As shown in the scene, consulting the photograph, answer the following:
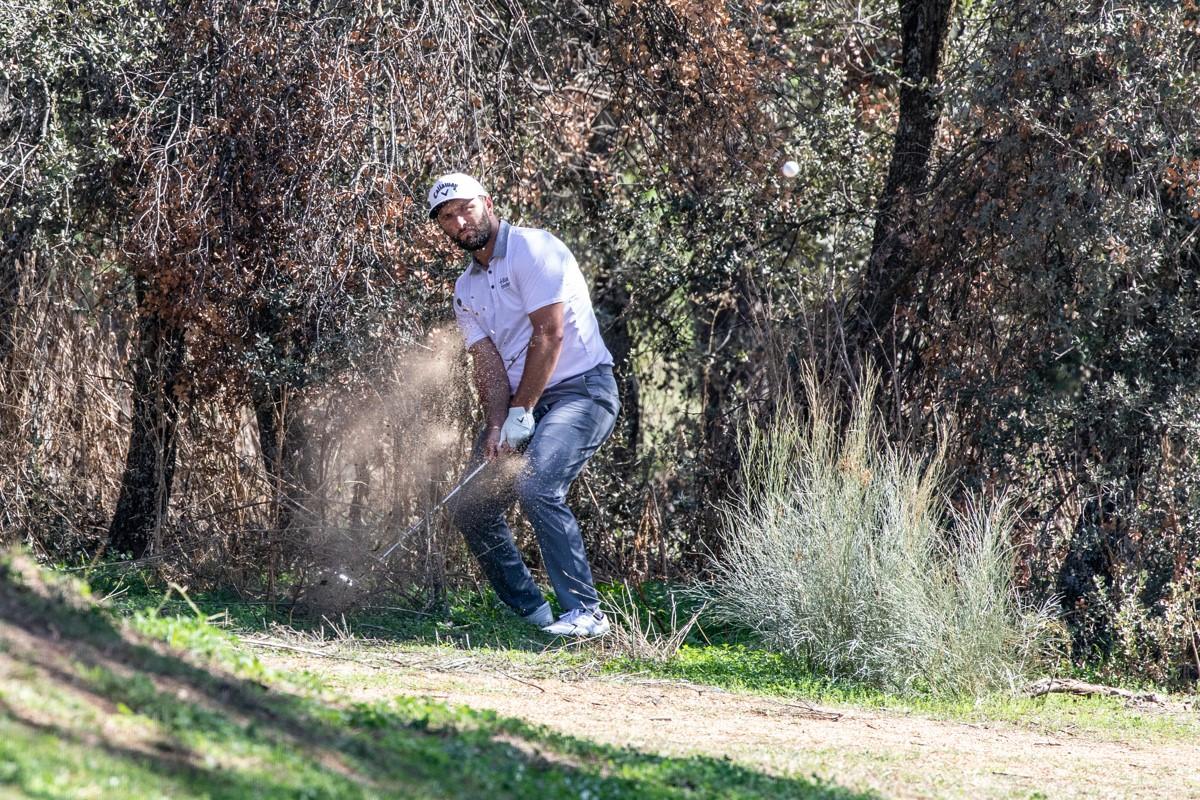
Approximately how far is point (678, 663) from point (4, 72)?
4647 millimetres

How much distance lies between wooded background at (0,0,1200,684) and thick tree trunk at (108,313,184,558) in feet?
0.09

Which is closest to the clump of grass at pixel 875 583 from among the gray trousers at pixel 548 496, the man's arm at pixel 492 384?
the gray trousers at pixel 548 496

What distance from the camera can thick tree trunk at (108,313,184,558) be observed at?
7.94 m

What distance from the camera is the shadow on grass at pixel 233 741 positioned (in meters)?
3.29

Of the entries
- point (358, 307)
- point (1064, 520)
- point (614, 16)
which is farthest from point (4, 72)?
point (1064, 520)

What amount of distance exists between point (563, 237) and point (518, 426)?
120 inches

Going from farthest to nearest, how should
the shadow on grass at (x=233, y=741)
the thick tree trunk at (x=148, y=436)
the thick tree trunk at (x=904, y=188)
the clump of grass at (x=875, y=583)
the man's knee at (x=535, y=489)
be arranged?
the thick tree trunk at (x=904, y=188)
the thick tree trunk at (x=148, y=436)
the man's knee at (x=535, y=489)
the clump of grass at (x=875, y=583)
the shadow on grass at (x=233, y=741)

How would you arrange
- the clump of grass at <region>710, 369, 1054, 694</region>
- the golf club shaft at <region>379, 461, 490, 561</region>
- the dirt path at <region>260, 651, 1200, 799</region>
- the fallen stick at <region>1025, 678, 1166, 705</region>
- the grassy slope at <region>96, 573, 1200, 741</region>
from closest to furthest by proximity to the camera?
1. the dirt path at <region>260, 651, 1200, 799</region>
2. the grassy slope at <region>96, 573, 1200, 741</region>
3. the clump of grass at <region>710, 369, 1054, 694</region>
4. the fallen stick at <region>1025, 678, 1166, 705</region>
5. the golf club shaft at <region>379, 461, 490, 561</region>

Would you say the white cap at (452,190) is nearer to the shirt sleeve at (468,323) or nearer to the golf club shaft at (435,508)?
the shirt sleeve at (468,323)

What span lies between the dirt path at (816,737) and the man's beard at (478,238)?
2.03 metres

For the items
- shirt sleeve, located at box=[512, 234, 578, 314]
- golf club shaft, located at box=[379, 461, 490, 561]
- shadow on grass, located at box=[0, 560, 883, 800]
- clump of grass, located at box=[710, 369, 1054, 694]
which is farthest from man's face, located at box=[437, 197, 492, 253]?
shadow on grass, located at box=[0, 560, 883, 800]

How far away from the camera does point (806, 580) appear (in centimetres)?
669

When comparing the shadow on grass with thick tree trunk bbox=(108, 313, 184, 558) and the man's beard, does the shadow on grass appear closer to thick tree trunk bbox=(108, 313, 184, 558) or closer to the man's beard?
the man's beard

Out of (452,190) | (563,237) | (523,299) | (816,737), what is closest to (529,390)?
(523,299)
